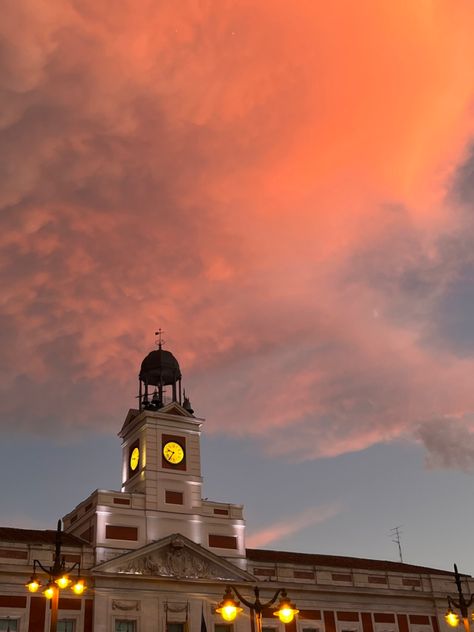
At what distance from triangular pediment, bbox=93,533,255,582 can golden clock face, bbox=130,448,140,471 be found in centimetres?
664

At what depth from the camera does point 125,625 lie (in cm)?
4388

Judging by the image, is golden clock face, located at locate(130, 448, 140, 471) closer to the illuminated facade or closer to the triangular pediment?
the illuminated facade

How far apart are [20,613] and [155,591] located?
25.9 ft

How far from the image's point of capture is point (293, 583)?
50219mm

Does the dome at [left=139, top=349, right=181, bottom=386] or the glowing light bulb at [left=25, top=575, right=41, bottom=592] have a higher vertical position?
the dome at [left=139, top=349, right=181, bottom=386]

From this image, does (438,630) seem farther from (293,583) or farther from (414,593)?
(293,583)

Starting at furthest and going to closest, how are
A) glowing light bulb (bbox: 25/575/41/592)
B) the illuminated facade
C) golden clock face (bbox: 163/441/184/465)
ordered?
golden clock face (bbox: 163/441/184/465) → the illuminated facade → glowing light bulb (bbox: 25/575/41/592)

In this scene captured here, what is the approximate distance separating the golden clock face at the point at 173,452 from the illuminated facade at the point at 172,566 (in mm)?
70

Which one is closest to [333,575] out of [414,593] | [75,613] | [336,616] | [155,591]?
[336,616]

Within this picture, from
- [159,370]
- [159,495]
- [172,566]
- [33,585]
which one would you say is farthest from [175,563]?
[33,585]

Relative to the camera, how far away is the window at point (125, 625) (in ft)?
143

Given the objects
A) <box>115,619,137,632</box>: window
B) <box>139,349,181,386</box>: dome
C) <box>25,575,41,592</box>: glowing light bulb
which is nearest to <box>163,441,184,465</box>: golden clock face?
<box>139,349,181,386</box>: dome

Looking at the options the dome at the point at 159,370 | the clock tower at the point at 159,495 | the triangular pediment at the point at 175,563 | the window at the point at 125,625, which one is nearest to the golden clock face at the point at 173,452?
the clock tower at the point at 159,495

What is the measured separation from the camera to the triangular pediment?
45.1 meters
